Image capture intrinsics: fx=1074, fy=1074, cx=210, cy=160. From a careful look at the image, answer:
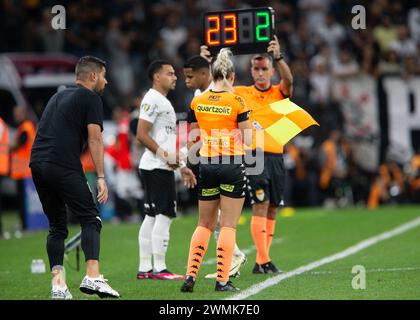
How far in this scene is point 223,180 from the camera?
1027 cm

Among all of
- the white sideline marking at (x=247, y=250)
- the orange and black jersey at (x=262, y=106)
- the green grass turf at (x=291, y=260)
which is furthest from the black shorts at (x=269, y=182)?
the white sideline marking at (x=247, y=250)

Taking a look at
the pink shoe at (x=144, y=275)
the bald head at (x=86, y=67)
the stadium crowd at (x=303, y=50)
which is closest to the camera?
the bald head at (x=86, y=67)

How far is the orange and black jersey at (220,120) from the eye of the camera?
33.3 feet

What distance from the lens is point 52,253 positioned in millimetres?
10125

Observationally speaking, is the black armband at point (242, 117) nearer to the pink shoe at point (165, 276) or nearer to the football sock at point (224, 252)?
the football sock at point (224, 252)

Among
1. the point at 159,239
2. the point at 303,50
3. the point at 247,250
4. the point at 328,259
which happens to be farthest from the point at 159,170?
the point at 303,50

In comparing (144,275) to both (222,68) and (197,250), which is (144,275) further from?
(222,68)

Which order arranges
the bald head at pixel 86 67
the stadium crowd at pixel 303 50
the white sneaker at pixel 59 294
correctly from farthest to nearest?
the stadium crowd at pixel 303 50
the bald head at pixel 86 67
the white sneaker at pixel 59 294

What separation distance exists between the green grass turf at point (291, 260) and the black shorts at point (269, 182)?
0.86 meters

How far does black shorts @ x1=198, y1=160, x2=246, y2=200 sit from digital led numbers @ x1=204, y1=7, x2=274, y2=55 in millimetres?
1812

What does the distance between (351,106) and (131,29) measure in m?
5.83

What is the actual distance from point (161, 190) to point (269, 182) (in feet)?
4.23

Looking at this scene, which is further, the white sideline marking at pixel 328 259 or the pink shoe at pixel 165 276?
the pink shoe at pixel 165 276

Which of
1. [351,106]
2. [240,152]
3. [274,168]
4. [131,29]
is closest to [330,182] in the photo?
[351,106]
